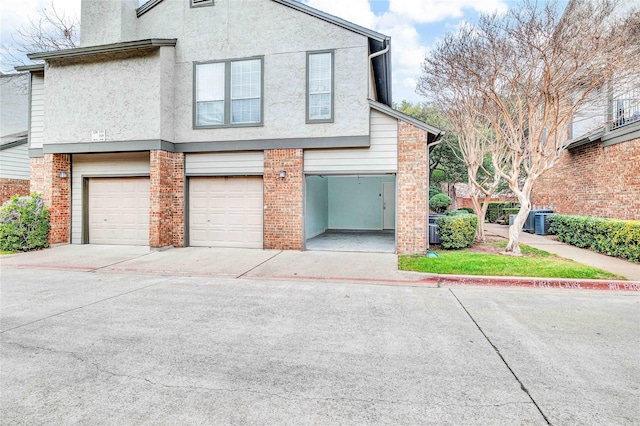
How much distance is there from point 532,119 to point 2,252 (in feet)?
→ 51.0

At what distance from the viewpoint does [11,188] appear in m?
14.7

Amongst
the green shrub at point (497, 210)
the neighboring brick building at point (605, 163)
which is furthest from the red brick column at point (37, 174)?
the green shrub at point (497, 210)

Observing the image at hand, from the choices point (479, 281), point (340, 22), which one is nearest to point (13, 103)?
point (340, 22)

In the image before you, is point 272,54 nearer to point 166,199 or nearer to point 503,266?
point 166,199

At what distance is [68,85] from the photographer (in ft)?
36.6

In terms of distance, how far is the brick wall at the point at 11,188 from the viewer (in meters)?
14.3

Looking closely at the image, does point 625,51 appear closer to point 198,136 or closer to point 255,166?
point 255,166

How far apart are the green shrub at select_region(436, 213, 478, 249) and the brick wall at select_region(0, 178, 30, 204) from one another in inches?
675

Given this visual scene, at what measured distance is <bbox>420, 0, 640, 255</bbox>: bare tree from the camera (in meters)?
7.89

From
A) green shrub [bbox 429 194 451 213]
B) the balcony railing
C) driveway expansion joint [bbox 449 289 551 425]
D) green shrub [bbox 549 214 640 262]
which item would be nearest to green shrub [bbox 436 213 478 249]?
green shrub [bbox 549 214 640 262]

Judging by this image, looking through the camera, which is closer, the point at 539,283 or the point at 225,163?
the point at 539,283

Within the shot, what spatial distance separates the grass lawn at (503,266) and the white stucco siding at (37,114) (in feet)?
41.6

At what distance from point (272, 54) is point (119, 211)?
24.0 feet

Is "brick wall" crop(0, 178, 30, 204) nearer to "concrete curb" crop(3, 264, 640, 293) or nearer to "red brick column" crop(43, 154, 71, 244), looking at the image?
"red brick column" crop(43, 154, 71, 244)
